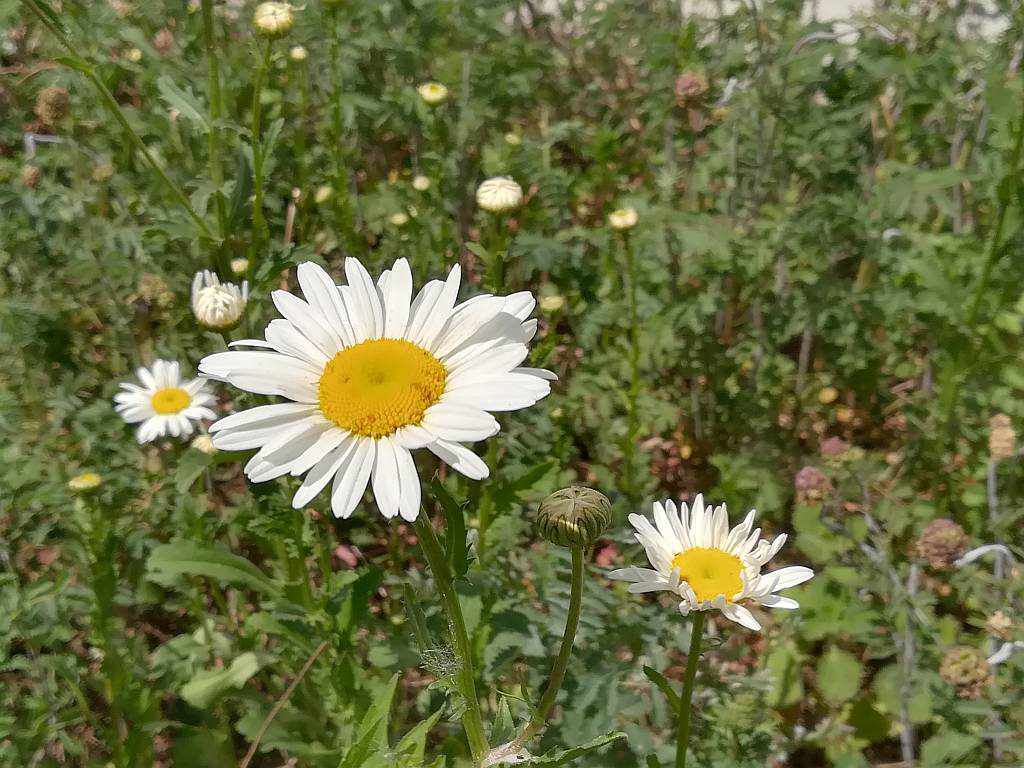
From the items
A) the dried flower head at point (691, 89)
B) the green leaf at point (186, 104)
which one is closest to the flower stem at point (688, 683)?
the green leaf at point (186, 104)

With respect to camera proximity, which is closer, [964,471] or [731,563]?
[731,563]

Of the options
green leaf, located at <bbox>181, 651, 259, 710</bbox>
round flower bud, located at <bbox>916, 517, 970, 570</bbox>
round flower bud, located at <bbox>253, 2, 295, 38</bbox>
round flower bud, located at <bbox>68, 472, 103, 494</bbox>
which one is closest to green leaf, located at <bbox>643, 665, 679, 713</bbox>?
round flower bud, located at <bbox>916, 517, 970, 570</bbox>

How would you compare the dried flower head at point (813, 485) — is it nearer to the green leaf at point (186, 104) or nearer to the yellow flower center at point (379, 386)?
the yellow flower center at point (379, 386)

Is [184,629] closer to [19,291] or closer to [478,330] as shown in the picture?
[19,291]

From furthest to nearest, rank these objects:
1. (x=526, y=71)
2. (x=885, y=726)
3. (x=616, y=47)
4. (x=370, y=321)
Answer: (x=616, y=47)
(x=526, y=71)
(x=885, y=726)
(x=370, y=321)

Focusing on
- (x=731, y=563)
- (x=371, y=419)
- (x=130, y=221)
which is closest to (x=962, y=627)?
(x=731, y=563)

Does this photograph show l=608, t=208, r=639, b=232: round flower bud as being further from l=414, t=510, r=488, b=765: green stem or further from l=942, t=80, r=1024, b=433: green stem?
l=414, t=510, r=488, b=765: green stem
